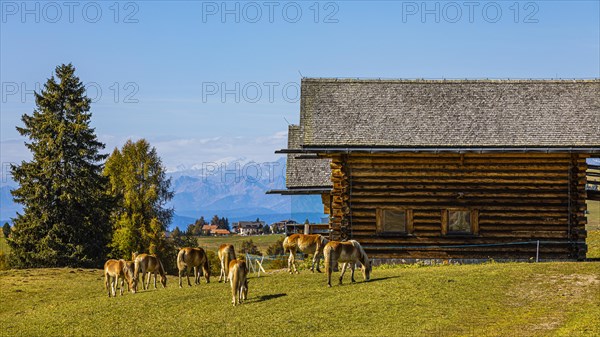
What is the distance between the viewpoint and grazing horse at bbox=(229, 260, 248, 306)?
27.1 meters

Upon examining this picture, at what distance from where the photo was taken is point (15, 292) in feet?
120

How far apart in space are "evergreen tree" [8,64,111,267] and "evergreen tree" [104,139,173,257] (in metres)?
11.7

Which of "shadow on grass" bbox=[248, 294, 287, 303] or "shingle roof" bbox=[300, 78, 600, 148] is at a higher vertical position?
"shingle roof" bbox=[300, 78, 600, 148]

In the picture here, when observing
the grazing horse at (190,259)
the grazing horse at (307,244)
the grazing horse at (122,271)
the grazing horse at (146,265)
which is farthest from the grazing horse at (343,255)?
the grazing horse at (122,271)

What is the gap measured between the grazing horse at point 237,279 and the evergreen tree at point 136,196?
4262 centimetres

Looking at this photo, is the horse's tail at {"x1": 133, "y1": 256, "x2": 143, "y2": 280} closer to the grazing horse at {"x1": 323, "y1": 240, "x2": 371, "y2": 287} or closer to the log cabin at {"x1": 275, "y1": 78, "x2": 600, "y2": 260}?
the grazing horse at {"x1": 323, "y1": 240, "x2": 371, "y2": 287}

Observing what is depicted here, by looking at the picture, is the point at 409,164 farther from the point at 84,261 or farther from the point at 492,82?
the point at 84,261

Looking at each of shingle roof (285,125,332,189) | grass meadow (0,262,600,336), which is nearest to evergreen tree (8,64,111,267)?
shingle roof (285,125,332,189)

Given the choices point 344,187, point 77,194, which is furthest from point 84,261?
point 344,187

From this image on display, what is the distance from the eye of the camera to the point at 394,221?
1524 inches

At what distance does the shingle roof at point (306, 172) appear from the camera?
44500 millimetres

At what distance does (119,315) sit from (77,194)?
98.8 feet

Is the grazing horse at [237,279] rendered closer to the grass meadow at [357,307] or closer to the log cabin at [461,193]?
the grass meadow at [357,307]

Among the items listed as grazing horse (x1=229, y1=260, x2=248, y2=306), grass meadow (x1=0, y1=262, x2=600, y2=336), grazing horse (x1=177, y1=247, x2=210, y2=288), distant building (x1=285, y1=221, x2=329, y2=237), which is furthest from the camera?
distant building (x1=285, y1=221, x2=329, y2=237)
